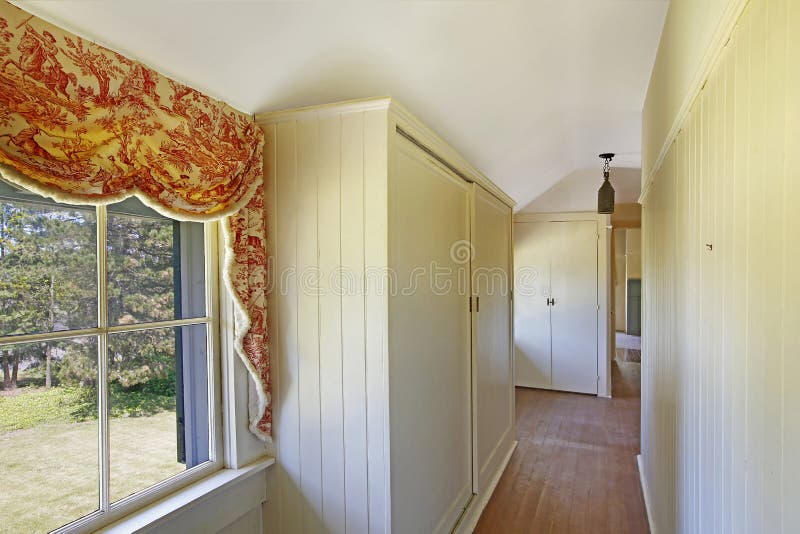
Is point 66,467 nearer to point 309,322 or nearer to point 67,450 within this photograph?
point 67,450

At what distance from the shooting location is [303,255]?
64.4 inches

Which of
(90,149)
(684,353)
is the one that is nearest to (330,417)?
(90,149)

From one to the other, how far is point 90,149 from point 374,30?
967mm

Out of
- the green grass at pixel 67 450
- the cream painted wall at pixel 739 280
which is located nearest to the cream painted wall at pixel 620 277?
the cream painted wall at pixel 739 280

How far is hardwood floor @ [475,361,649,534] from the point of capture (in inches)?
98.3

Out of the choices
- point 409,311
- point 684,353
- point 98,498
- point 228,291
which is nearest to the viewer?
point 98,498

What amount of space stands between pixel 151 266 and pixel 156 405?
0.46 metres

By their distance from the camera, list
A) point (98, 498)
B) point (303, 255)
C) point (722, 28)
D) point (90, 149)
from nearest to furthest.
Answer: point (722, 28), point (90, 149), point (98, 498), point (303, 255)

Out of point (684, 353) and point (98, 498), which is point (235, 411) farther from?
point (684, 353)

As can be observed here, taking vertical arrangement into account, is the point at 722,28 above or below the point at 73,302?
above

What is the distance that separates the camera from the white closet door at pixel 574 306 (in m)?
4.93

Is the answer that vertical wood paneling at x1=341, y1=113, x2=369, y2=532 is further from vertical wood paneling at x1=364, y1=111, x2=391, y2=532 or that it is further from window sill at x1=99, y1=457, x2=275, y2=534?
window sill at x1=99, y1=457, x2=275, y2=534

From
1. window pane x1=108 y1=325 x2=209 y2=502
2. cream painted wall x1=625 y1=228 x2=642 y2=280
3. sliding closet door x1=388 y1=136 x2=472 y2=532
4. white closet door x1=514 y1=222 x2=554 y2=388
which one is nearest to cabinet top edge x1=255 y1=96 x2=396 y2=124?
sliding closet door x1=388 y1=136 x2=472 y2=532

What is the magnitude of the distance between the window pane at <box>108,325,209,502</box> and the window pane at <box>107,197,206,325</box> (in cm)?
7
